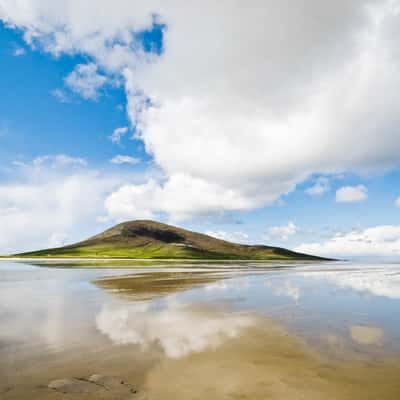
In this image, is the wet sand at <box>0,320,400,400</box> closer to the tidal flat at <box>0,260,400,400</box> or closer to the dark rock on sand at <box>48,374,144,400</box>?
the tidal flat at <box>0,260,400,400</box>

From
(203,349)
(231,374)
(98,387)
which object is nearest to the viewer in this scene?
(98,387)

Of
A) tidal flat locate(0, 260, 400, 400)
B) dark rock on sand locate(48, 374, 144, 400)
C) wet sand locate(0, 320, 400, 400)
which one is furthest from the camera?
tidal flat locate(0, 260, 400, 400)

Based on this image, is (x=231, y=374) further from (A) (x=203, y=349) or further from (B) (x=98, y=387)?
(B) (x=98, y=387)

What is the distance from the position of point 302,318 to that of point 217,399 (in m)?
10.5

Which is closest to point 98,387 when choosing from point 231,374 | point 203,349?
point 231,374

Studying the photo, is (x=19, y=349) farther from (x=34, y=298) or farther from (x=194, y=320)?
(x=34, y=298)

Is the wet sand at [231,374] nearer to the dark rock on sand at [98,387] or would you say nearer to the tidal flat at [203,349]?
the tidal flat at [203,349]

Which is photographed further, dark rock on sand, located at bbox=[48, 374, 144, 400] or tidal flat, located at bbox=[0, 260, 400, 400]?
tidal flat, located at bbox=[0, 260, 400, 400]

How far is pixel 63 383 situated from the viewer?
320 inches

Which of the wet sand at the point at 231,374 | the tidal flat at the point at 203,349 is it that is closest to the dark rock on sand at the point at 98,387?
the tidal flat at the point at 203,349

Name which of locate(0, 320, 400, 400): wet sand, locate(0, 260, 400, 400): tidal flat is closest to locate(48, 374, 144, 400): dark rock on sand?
locate(0, 260, 400, 400): tidal flat

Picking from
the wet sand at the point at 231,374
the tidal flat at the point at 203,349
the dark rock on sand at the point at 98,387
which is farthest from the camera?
the tidal flat at the point at 203,349

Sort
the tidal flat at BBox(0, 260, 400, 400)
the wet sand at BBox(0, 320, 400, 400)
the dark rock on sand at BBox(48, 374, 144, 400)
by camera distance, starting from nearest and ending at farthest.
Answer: the dark rock on sand at BBox(48, 374, 144, 400) → the wet sand at BBox(0, 320, 400, 400) → the tidal flat at BBox(0, 260, 400, 400)

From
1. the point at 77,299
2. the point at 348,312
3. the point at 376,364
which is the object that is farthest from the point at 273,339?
the point at 77,299
